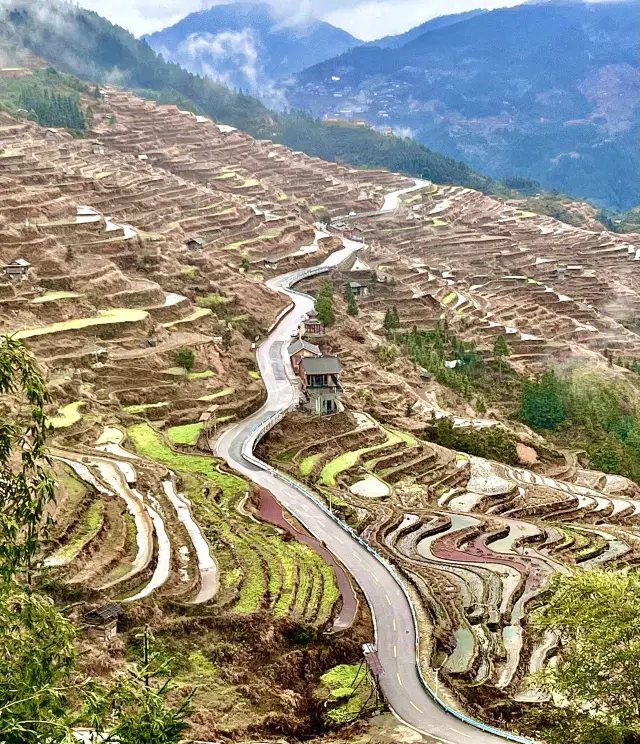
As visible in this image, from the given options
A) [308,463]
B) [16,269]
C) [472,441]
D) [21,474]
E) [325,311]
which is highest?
[21,474]

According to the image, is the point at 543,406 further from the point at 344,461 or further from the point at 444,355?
the point at 344,461

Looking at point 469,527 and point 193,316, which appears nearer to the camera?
point 469,527

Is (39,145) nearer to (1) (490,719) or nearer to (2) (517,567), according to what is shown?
(2) (517,567)

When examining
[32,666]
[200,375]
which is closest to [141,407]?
[200,375]

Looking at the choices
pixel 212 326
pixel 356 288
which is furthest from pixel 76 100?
pixel 212 326

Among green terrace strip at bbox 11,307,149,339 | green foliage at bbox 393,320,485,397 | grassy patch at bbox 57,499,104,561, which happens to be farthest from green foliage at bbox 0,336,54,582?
green foliage at bbox 393,320,485,397
